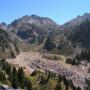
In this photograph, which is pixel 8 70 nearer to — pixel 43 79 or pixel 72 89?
pixel 43 79

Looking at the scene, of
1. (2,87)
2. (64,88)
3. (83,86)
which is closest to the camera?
(2,87)

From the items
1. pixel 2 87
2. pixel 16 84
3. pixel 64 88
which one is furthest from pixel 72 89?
pixel 2 87

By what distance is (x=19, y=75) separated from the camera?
139 meters

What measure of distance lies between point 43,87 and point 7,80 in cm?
2668

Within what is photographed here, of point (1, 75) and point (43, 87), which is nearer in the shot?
point (1, 75)

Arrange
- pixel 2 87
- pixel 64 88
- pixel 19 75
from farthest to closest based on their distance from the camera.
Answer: pixel 64 88, pixel 19 75, pixel 2 87

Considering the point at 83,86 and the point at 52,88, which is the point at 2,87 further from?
the point at 83,86

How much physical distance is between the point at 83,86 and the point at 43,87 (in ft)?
173

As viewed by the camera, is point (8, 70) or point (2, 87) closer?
point (2, 87)

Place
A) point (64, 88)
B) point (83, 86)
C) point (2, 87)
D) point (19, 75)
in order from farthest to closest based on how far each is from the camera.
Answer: point (83, 86) < point (64, 88) < point (19, 75) < point (2, 87)

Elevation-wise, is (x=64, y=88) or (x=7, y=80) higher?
(x=7, y=80)

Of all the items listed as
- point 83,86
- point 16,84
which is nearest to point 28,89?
point 16,84

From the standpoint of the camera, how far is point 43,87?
5551 inches

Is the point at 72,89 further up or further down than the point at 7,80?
further down
